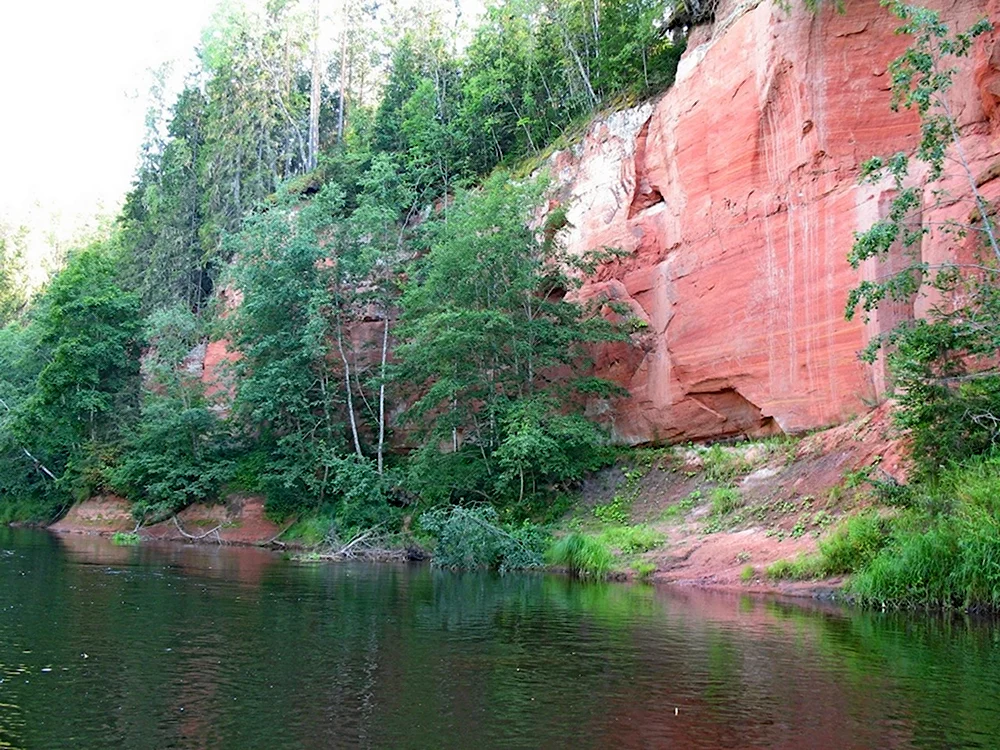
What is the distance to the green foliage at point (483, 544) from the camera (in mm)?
23906

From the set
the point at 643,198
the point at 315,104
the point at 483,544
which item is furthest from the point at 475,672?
the point at 315,104

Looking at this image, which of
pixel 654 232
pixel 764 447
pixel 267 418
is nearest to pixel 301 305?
pixel 267 418

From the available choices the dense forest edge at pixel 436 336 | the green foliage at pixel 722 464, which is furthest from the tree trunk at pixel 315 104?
the green foliage at pixel 722 464

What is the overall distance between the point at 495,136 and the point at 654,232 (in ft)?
42.4

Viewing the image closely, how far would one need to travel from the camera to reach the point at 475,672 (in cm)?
1002

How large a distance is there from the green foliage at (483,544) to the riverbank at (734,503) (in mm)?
1503

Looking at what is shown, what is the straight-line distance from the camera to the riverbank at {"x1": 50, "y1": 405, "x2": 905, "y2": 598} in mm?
19891

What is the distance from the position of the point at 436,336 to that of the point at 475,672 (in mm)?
19929

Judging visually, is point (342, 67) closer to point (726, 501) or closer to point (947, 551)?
point (726, 501)

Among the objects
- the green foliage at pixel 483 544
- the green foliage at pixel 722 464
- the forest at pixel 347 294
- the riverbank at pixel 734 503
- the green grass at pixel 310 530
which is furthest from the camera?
the green grass at pixel 310 530

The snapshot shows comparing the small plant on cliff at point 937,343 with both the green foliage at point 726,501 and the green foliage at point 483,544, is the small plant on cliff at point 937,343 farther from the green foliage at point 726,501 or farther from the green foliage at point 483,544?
the green foliage at point 483,544

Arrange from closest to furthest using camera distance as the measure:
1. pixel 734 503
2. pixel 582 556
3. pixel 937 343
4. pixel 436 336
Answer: pixel 937 343
pixel 582 556
pixel 734 503
pixel 436 336

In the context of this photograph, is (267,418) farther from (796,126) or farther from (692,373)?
(796,126)

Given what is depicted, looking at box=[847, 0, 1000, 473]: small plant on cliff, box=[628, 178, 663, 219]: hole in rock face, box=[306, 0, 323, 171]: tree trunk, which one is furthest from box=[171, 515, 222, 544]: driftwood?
box=[847, 0, 1000, 473]: small plant on cliff
